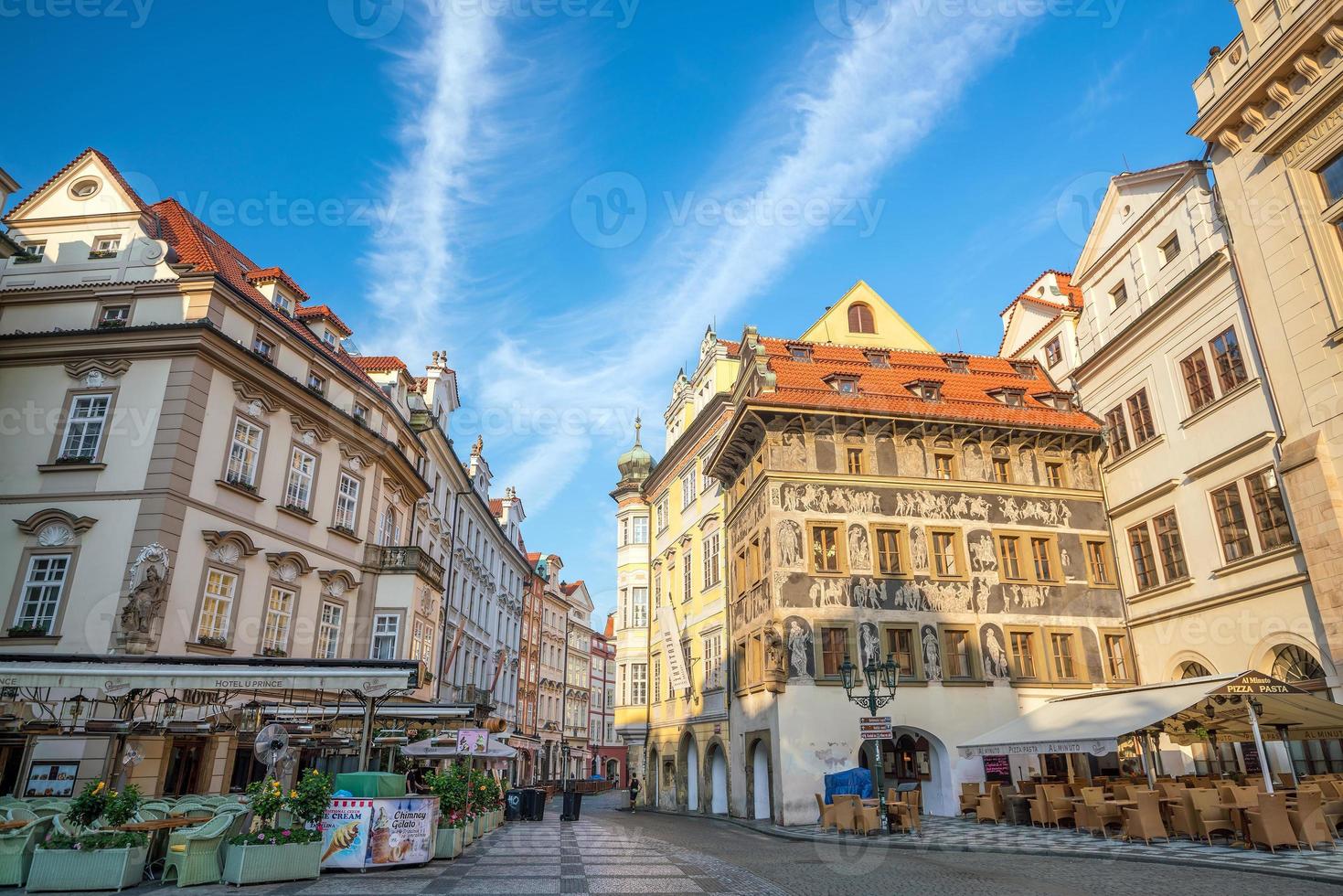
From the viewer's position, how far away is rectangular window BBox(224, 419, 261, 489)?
22.9 m

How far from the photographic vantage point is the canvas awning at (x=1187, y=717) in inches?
651

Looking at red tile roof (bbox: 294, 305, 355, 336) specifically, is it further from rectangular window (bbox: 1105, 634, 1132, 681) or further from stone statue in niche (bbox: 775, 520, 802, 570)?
rectangular window (bbox: 1105, 634, 1132, 681)

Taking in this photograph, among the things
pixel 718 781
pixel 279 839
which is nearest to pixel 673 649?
pixel 718 781

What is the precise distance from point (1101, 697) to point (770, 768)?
9.26 meters

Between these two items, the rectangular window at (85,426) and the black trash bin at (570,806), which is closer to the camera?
the rectangular window at (85,426)

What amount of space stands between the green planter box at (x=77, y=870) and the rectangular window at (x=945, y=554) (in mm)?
22050

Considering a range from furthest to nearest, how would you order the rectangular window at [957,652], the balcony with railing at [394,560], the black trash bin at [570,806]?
the black trash bin at [570,806] < the balcony with railing at [394,560] < the rectangular window at [957,652]

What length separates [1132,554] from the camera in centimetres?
2719

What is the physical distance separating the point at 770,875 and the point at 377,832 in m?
6.27

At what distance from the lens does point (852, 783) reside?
831 inches

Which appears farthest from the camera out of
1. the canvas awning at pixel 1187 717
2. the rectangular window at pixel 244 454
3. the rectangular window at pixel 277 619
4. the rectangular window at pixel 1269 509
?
the rectangular window at pixel 277 619

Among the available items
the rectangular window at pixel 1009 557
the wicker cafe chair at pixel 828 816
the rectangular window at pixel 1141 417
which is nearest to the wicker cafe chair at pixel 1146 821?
the wicker cafe chair at pixel 828 816

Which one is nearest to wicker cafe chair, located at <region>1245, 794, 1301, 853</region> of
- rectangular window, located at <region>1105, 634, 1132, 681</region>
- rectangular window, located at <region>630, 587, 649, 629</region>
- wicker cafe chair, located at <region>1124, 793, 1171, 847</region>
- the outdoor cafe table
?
wicker cafe chair, located at <region>1124, 793, 1171, 847</region>

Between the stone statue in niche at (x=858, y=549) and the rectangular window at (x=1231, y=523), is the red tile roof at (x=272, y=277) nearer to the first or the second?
the stone statue in niche at (x=858, y=549)
